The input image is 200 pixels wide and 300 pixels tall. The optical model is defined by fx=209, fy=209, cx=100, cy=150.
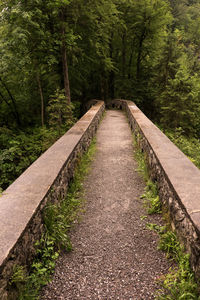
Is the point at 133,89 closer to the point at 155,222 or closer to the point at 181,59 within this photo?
the point at 181,59

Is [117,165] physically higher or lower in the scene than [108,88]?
lower

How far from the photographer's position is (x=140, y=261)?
288cm

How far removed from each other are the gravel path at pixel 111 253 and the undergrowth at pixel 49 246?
0.12 metres

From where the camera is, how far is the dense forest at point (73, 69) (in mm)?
9531

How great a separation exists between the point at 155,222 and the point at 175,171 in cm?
95

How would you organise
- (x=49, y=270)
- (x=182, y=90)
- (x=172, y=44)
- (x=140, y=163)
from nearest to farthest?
(x=49, y=270) < (x=140, y=163) < (x=182, y=90) < (x=172, y=44)

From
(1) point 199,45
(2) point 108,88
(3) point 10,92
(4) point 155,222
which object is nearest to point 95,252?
(4) point 155,222

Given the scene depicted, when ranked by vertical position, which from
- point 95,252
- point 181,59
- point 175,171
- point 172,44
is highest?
point 172,44

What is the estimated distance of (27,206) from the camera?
2.71 meters

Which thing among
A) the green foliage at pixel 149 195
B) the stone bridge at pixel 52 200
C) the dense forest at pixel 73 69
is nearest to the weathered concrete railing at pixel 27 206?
the stone bridge at pixel 52 200

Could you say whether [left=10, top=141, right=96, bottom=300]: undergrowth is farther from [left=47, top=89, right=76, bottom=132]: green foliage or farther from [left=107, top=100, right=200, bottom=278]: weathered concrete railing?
[left=47, top=89, right=76, bottom=132]: green foliage

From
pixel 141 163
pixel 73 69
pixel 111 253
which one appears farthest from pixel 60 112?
pixel 111 253

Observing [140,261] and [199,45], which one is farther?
[199,45]

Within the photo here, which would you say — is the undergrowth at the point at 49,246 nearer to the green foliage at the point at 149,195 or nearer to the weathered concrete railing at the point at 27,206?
the weathered concrete railing at the point at 27,206
